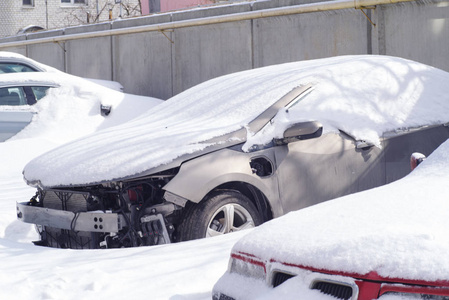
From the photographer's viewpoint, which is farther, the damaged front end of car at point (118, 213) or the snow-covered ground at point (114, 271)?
the damaged front end of car at point (118, 213)

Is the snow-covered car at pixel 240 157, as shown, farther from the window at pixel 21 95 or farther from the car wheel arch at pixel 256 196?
the window at pixel 21 95

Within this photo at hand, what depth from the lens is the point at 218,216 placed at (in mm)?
5250

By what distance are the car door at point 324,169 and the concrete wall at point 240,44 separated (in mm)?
5329

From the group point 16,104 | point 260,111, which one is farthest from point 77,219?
point 16,104

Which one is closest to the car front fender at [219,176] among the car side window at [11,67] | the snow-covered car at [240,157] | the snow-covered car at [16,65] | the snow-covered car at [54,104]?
the snow-covered car at [240,157]

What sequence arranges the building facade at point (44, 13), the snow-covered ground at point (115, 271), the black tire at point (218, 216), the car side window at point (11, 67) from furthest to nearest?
the building facade at point (44, 13) → the car side window at point (11, 67) → the black tire at point (218, 216) → the snow-covered ground at point (115, 271)

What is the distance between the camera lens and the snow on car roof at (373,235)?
2.52 metres

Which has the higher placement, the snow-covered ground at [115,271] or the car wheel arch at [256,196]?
the car wheel arch at [256,196]

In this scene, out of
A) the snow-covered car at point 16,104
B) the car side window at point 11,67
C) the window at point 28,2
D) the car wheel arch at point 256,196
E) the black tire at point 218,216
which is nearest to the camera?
the black tire at point 218,216

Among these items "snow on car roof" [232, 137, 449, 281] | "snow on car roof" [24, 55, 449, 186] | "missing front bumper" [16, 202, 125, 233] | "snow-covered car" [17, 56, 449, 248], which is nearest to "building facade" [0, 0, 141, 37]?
"snow on car roof" [24, 55, 449, 186]

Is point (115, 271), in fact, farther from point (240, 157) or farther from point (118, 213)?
point (240, 157)

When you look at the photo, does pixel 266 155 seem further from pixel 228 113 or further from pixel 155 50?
pixel 155 50

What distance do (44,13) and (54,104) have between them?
29.8 meters

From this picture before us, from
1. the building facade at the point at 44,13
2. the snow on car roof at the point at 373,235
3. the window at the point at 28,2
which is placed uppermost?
the window at the point at 28,2
